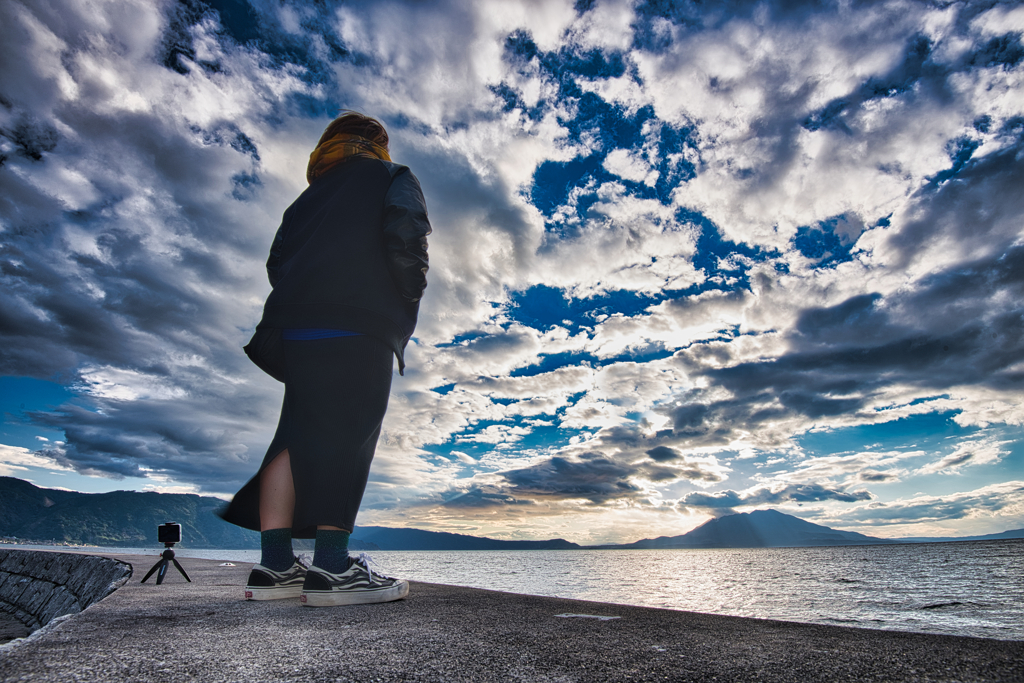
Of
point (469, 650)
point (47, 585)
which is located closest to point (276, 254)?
point (469, 650)

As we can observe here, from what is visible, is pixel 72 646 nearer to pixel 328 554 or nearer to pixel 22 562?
pixel 328 554

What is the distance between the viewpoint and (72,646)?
47.9 inches

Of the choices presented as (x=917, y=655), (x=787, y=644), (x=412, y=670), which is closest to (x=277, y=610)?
(x=412, y=670)

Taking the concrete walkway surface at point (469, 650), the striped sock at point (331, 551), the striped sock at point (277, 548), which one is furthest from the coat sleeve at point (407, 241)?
the concrete walkway surface at point (469, 650)

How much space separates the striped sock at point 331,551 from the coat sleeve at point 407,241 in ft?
4.56

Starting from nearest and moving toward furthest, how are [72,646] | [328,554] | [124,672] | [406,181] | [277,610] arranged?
[124,672], [72,646], [277,610], [328,554], [406,181]

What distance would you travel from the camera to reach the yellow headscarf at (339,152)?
3.32 metres

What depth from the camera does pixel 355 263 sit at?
2.75m

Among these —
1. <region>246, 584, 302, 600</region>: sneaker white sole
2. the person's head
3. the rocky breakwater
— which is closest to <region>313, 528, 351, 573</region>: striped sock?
<region>246, 584, 302, 600</region>: sneaker white sole

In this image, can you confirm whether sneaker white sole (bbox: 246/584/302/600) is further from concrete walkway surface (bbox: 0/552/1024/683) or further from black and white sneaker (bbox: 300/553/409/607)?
concrete walkway surface (bbox: 0/552/1024/683)

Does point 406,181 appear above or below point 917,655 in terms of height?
above

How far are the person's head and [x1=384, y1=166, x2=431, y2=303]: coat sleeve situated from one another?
864 mm

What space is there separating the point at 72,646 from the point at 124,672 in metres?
0.39

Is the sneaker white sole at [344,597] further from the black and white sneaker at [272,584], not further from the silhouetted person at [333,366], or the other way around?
the black and white sneaker at [272,584]
